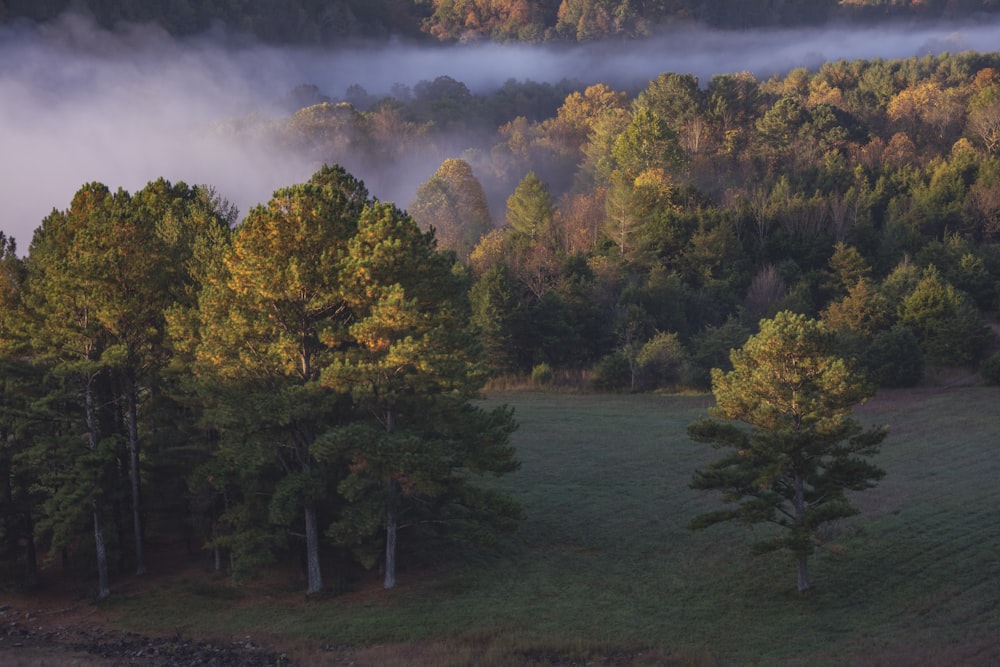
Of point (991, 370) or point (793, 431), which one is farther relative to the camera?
point (991, 370)

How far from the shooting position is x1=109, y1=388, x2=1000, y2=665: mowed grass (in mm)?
24219

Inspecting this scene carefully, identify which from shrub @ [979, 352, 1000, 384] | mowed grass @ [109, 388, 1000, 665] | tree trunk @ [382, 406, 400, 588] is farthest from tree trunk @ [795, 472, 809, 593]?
shrub @ [979, 352, 1000, 384]

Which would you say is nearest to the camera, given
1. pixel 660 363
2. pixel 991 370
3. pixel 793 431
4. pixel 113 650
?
pixel 113 650

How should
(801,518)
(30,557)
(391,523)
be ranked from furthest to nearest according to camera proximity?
1. (30,557)
2. (391,523)
3. (801,518)

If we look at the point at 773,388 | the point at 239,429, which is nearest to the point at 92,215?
the point at 239,429

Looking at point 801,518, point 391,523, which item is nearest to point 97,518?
point 391,523

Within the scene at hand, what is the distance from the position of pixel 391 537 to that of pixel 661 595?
29.3ft

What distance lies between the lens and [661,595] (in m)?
29.0

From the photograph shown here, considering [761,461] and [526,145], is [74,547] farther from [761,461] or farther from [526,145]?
[526,145]

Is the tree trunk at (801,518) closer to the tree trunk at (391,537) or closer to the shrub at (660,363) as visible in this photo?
the tree trunk at (391,537)

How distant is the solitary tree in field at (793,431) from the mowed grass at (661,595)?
2.45 meters

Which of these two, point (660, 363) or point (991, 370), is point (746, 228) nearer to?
point (660, 363)

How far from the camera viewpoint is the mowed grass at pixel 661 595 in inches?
953

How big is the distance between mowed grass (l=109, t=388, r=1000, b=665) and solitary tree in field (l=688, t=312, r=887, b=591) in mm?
2448
